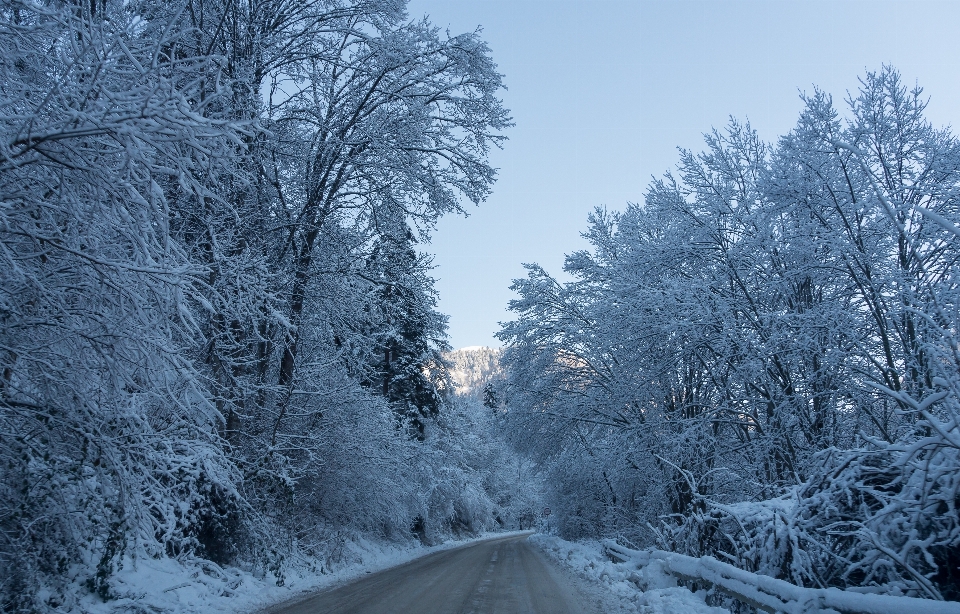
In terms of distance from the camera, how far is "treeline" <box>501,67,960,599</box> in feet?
16.9

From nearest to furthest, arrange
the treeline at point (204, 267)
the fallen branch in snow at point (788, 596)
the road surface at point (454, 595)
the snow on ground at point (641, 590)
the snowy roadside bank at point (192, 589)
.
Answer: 1. the fallen branch in snow at point (788, 596)
2. the treeline at point (204, 267)
3. the snowy roadside bank at point (192, 589)
4. the snow on ground at point (641, 590)
5. the road surface at point (454, 595)

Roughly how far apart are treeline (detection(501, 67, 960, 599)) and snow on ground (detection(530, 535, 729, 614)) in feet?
2.40

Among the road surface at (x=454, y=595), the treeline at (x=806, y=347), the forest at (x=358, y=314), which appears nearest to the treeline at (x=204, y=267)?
the forest at (x=358, y=314)

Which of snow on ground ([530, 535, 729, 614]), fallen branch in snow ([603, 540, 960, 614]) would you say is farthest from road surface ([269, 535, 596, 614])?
fallen branch in snow ([603, 540, 960, 614])

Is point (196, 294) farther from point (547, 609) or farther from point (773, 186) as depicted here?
point (773, 186)

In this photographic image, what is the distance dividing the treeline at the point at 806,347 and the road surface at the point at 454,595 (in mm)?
2439

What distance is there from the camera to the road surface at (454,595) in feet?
27.3

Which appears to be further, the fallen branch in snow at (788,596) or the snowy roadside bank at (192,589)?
the snowy roadside bank at (192,589)

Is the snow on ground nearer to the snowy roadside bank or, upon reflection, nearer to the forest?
the forest

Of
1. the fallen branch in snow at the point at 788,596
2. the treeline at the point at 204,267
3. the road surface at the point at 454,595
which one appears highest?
the treeline at the point at 204,267

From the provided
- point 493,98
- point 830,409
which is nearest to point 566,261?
point 493,98

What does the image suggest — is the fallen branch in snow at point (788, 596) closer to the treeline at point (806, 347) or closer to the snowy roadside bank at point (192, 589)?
the treeline at point (806, 347)

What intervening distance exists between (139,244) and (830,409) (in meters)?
11.3

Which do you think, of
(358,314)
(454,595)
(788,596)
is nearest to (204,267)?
(788,596)
